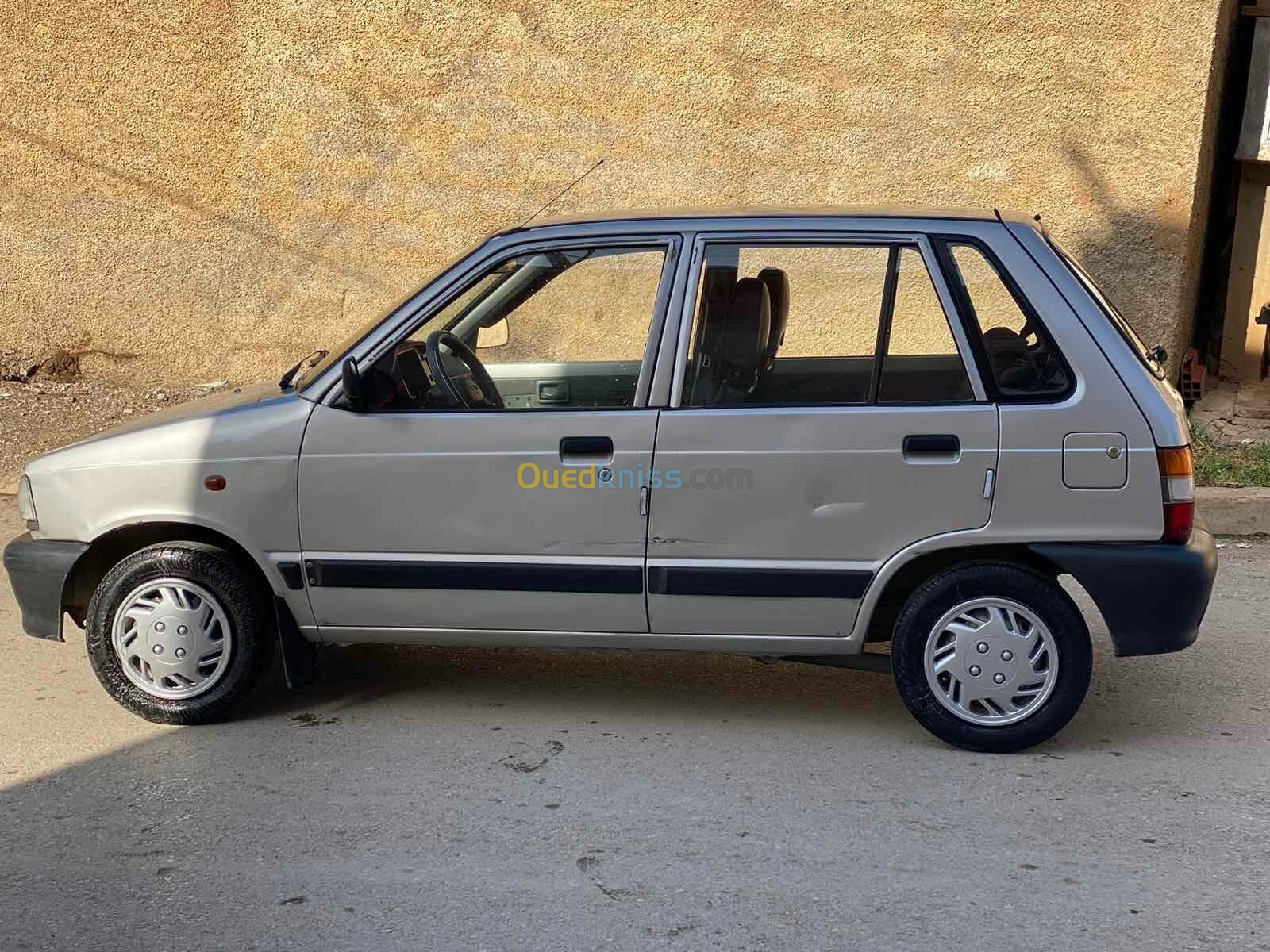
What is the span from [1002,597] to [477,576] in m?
1.68

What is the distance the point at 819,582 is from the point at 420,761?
1402 mm

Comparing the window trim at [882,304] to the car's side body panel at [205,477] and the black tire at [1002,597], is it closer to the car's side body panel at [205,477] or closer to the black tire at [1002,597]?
the black tire at [1002,597]

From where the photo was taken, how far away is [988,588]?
4500 mm

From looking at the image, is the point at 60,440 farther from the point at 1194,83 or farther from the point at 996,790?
the point at 1194,83

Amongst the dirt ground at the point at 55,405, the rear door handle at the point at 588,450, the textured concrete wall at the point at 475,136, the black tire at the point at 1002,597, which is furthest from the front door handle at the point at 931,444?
the dirt ground at the point at 55,405

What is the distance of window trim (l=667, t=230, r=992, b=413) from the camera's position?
4.50 metres

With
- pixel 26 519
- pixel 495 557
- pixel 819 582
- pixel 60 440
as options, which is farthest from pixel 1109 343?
pixel 60 440

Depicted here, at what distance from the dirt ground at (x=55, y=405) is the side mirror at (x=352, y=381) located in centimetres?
467

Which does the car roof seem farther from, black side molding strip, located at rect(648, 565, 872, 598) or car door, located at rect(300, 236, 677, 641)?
black side molding strip, located at rect(648, 565, 872, 598)

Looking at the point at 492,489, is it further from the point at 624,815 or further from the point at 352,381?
the point at 624,815

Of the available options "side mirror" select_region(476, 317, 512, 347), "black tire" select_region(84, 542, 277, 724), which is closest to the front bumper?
"black tire" select_region(84, 542, 277, 724)

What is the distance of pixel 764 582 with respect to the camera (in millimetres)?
4559

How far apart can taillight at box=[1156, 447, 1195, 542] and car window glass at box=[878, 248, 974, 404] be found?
62cm

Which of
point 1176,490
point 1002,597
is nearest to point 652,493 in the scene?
point 1002,597
